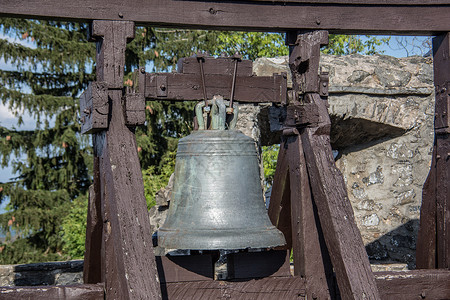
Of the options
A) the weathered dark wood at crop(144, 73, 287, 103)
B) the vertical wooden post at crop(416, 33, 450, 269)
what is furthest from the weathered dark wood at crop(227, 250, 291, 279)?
the vertical wooden post at crop(416, 33, 450, 269)

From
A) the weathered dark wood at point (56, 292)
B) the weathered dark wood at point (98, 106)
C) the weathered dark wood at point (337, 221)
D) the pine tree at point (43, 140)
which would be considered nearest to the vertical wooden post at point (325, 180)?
the weathered dark wood at point (337, 221)

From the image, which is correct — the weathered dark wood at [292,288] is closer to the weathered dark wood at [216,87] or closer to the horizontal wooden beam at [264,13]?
the weathered dark wood at [216,87]

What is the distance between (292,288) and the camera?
3412 mm

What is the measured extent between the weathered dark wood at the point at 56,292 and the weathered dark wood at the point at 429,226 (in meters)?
1.96

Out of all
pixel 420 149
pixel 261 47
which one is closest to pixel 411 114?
pixel 420 149

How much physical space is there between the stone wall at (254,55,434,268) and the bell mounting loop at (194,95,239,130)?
3.10 meters

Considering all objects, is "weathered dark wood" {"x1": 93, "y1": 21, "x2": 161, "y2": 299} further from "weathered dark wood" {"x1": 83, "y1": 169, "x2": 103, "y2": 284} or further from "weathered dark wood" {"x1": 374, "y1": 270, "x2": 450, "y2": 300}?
"weathered dark wood" {"x1": 374, "y1": 270, "x2": 450, "y2": 300}

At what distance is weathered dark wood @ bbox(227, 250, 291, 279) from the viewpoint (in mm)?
3432

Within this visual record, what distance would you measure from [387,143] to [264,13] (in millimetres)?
3656

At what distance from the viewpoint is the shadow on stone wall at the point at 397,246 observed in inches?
258

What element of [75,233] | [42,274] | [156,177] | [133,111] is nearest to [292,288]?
[133,111]

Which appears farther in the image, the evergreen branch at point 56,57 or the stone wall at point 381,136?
the evergreen branch at point 56,57

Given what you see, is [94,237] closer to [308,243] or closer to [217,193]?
[217,193]

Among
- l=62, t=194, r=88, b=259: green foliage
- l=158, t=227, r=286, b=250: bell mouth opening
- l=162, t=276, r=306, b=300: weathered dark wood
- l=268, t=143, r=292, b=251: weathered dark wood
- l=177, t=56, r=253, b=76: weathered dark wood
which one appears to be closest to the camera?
l=158, t=227, r=286, b=250: bell mouth opening
